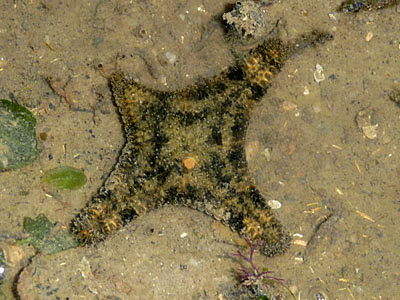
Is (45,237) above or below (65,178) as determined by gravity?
below

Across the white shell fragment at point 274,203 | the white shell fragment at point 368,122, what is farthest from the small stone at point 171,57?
the white shell fragment at point 368,122

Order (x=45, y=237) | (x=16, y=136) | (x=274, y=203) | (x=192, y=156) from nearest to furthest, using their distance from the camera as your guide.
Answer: (x=192, y=156) < (x=16, y=136) < (x=45, y=237) < (x=274, y=203)

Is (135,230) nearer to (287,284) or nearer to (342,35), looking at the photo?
(287,284)

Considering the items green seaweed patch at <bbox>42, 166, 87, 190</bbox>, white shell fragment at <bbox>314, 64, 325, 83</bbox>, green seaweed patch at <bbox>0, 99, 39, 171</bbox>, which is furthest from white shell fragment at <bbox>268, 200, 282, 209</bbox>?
green seaweed patch at <bbox>0, 99, 39, 171</bbox>

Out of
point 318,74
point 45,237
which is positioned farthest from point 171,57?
point 45,237

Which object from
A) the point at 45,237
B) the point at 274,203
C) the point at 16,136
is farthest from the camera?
the point at 274,203

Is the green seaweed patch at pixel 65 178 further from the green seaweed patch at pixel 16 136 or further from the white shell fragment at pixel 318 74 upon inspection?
the white shell fragment at pixel 318 74

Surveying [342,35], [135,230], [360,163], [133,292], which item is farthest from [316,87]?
[133,292]

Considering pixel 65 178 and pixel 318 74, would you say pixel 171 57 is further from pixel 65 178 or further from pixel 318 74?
pixel 65 178
